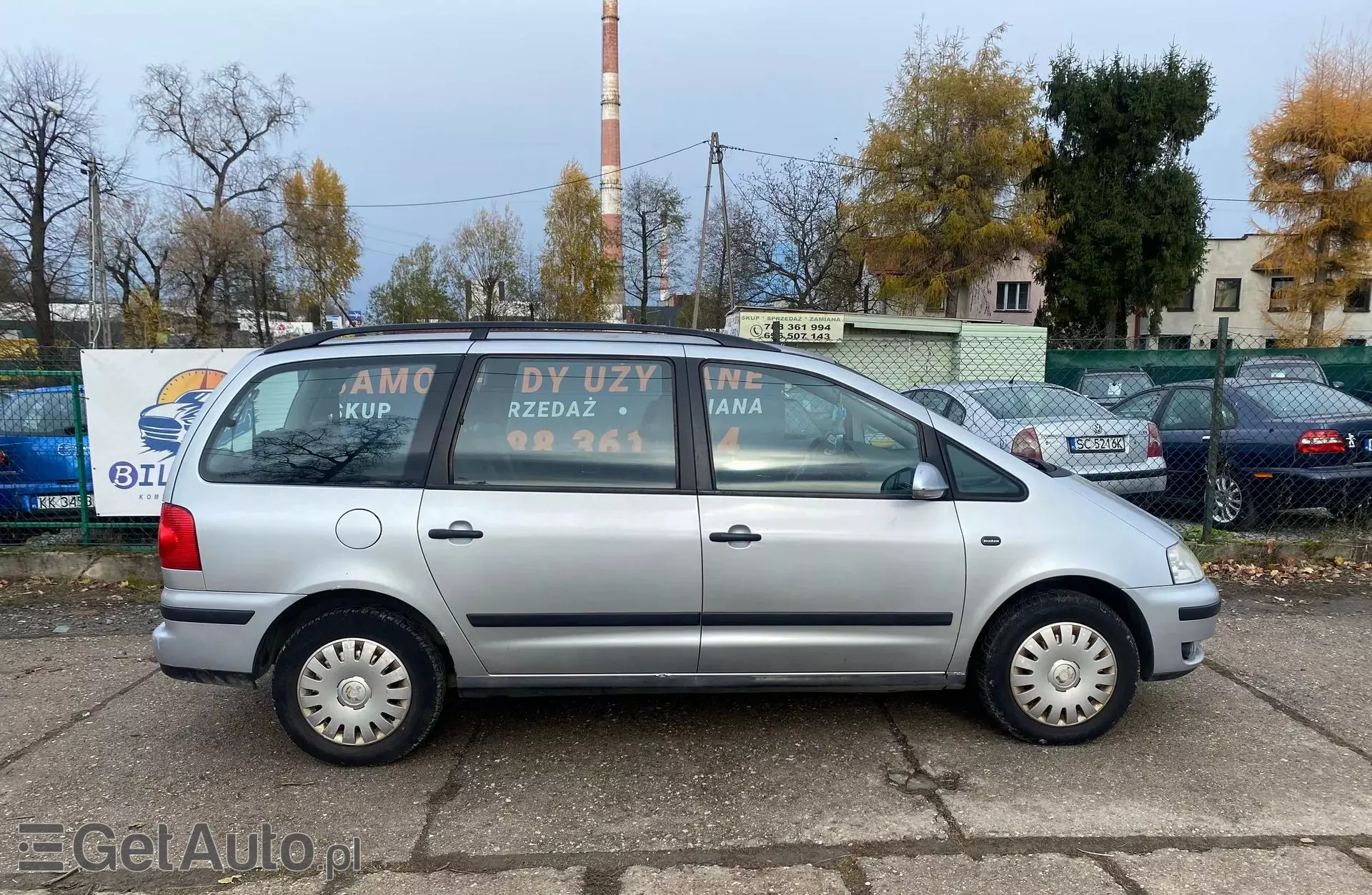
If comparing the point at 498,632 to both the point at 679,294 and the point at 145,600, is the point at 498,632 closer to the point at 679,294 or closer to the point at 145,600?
the point at 145,600

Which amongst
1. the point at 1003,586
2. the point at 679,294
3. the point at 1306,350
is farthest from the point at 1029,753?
the point at 679,294

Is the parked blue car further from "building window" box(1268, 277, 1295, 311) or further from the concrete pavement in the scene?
"building window" box(1268, 277, 1295, 311)

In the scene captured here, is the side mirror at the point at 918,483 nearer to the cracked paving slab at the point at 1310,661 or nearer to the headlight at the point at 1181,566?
the headlight at the point at 1181,566

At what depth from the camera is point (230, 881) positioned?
284 cm

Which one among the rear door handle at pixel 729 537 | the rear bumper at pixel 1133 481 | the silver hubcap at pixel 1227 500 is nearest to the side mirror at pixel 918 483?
the rear door handle at pixel 729 537

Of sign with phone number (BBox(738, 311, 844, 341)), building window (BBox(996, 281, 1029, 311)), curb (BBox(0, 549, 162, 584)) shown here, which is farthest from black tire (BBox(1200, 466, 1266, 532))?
building window (BBox(996, 281, 1029, 311))

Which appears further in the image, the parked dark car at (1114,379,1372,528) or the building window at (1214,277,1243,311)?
the building window at (1214,277,1243,311)

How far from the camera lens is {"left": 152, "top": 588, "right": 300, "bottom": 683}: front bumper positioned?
3.39m

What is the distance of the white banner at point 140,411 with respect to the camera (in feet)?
21.0

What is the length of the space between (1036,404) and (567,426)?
5.94m

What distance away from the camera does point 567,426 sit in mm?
3516

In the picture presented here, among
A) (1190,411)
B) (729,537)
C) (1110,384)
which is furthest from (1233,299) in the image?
(729,537)

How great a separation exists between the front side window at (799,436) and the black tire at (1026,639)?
30.6 inches

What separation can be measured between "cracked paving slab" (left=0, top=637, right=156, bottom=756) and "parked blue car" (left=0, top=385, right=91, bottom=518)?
1.68m
